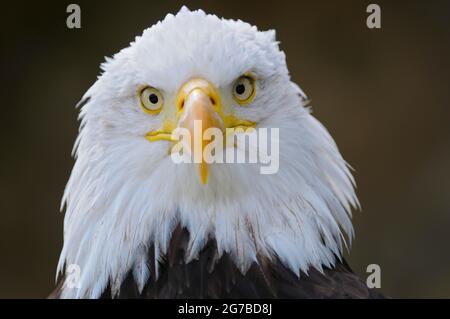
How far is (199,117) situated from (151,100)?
1.21ft

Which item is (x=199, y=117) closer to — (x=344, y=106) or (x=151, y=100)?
(x=151, y=100)

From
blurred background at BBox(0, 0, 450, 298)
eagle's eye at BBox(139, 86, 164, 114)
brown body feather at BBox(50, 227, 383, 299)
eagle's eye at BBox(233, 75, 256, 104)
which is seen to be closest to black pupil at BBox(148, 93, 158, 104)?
eagle's eye at BBox(139, 86, 164, 114)

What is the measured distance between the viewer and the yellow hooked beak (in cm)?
293

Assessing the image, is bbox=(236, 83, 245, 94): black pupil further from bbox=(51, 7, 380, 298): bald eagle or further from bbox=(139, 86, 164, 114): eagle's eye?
bbox=(139, 86, 164, 114): eagle's eye

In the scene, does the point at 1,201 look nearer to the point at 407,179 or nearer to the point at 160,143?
the point at 407,179

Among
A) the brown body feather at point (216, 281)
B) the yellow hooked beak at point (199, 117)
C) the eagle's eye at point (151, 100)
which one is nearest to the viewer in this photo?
the yellow hooked beak at point (199, 117)

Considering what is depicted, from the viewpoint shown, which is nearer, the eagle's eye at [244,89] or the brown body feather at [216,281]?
the brown body feather at [216,281]

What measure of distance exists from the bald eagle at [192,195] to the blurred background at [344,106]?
420cm

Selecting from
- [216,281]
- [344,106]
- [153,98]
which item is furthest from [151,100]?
[344,106]

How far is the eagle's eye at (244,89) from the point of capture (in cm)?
326

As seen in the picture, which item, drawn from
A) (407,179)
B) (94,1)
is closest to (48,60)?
(94,1)

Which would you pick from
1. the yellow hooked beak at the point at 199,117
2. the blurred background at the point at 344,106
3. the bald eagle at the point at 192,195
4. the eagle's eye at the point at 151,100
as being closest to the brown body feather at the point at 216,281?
the bald eagle at the point at 192,195

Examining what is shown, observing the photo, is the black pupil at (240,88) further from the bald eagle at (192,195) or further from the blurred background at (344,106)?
the blurred background at (344,106)

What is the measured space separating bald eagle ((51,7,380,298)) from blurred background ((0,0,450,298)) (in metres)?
4.20
